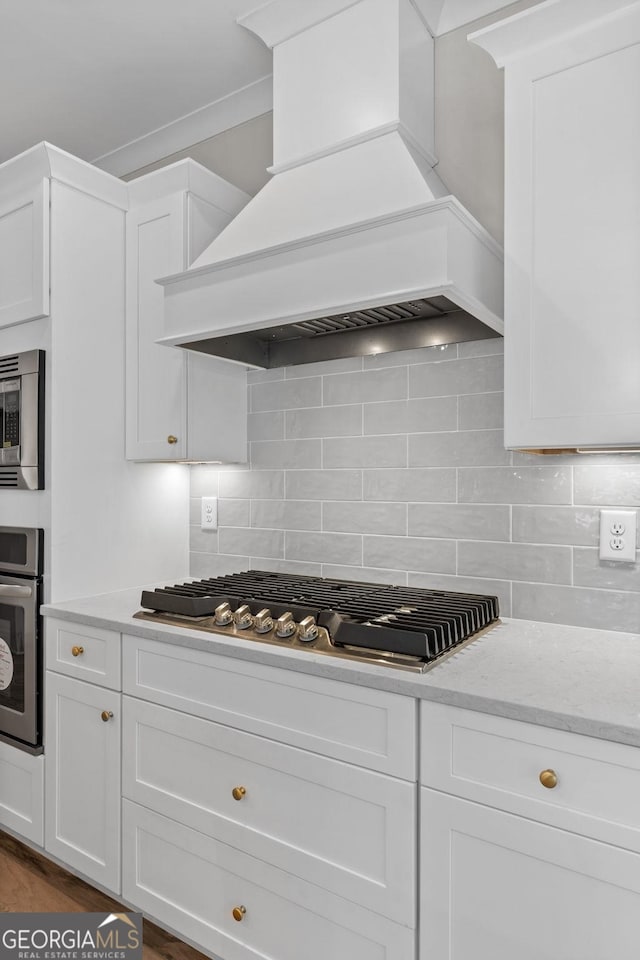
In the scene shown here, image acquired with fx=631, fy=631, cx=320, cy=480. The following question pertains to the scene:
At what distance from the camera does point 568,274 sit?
57.4 inches

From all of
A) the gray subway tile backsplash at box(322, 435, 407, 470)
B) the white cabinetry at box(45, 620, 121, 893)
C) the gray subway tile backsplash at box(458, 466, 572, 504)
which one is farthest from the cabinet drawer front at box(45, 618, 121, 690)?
the gray subway tile backsplash at box(458, 466, 572, 504)

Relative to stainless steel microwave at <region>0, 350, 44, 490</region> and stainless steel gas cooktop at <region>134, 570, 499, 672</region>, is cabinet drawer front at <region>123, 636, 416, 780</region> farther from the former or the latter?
stainless steel microwave at <region>0, 350, 44, 490</region>

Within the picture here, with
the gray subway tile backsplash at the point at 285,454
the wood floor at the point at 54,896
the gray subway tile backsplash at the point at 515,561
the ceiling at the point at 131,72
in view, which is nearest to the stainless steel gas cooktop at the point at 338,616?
the gray subway tile backsplash at the point at 515,561

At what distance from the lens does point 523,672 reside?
134 cm

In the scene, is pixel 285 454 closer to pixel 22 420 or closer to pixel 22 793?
pixel 22 420

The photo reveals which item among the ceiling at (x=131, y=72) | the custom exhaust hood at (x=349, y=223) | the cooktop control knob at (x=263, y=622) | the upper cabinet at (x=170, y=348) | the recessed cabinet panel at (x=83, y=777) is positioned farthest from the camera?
the upper cabinet at (x=170, y=348)

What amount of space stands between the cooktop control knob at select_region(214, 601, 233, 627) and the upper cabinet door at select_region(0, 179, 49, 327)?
118 centimetres

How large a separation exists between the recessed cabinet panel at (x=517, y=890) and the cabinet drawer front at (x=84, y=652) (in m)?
1.02

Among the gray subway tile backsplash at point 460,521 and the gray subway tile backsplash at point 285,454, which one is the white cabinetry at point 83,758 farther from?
the gray subway tile backsplash at point 460,521

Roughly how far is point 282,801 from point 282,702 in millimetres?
231

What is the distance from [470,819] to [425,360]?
1.30 metres

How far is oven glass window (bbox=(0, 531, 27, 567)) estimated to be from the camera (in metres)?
2.15

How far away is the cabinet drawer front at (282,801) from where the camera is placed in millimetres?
1315

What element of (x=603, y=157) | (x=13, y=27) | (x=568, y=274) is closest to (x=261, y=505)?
(x=568, y=274)
